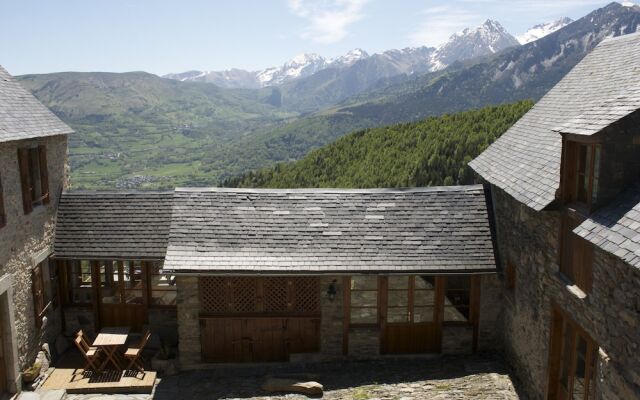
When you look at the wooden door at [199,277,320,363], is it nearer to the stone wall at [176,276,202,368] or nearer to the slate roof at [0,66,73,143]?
the stone wall at [176,276,202,368]

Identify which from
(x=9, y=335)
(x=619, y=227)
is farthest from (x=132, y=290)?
(x=619, y=227)

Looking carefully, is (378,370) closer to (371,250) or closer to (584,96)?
(371,250)

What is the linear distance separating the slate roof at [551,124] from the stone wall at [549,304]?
2.15 ft

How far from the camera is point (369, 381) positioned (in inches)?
511

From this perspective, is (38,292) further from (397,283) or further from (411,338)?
(397,283)

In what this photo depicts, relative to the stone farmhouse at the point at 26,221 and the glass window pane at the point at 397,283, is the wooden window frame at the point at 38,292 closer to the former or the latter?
the stone farmhouse at the point at 26,221

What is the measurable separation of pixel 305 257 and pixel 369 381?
3.62 meters

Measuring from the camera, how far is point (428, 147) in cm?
4606

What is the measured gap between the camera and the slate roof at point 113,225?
14.8 metres

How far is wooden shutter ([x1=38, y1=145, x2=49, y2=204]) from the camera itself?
14.3m

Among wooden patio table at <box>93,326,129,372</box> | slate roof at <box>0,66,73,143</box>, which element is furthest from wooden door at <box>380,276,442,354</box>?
slate roof at <box>0,66,73,143</box>

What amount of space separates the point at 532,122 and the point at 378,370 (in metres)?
8.19

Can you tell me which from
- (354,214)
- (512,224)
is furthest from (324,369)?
(512,224)

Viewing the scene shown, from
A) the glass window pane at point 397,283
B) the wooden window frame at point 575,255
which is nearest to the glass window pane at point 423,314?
the glass window pane at point 397,283
